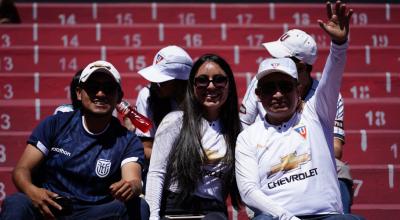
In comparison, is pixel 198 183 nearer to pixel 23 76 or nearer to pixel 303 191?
pixel 303 191

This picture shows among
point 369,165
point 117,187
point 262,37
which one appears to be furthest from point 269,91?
point 262,37

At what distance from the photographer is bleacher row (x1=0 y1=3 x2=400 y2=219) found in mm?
5309

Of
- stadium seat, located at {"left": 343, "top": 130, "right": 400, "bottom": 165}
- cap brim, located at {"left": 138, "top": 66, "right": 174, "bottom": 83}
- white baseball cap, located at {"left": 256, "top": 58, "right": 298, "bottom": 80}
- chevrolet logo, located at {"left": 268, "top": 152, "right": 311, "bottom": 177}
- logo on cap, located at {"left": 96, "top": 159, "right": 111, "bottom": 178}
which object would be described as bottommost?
stadium seat, located at {"left": 343, "top": 130, "right": 400, "bottom": 165}

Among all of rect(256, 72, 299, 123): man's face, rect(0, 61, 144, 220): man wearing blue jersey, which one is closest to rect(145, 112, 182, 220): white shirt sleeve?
rect(0, 61, 144, 220): man wearing blue jersey

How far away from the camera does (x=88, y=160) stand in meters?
3.69

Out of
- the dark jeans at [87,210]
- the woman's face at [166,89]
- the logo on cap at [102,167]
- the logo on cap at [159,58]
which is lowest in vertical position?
the dark jeans at [87,210]

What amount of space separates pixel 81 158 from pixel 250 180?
0.74 m

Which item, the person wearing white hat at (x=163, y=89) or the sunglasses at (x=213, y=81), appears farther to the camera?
the person wearing white hat at (x=163, y=89)

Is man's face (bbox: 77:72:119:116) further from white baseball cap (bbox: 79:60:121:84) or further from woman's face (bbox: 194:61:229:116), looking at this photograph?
woman's face (bbox: 194:61:229:116)

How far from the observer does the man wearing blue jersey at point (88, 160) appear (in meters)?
3.49

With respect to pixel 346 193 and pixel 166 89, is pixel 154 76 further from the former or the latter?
pixel 346 193

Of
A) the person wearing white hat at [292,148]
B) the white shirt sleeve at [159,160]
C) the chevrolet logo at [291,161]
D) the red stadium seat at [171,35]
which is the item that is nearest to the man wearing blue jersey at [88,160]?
the white shirt sleeve at [159,160]

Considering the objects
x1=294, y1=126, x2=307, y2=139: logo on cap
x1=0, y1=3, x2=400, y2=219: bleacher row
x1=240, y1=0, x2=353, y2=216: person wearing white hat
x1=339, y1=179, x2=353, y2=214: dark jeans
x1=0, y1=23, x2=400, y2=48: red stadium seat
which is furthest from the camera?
x1=0, y1=23, x2=400, y2=48: red stadium seat

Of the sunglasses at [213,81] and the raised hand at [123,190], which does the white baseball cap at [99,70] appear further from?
the raised hand at [123,190]
